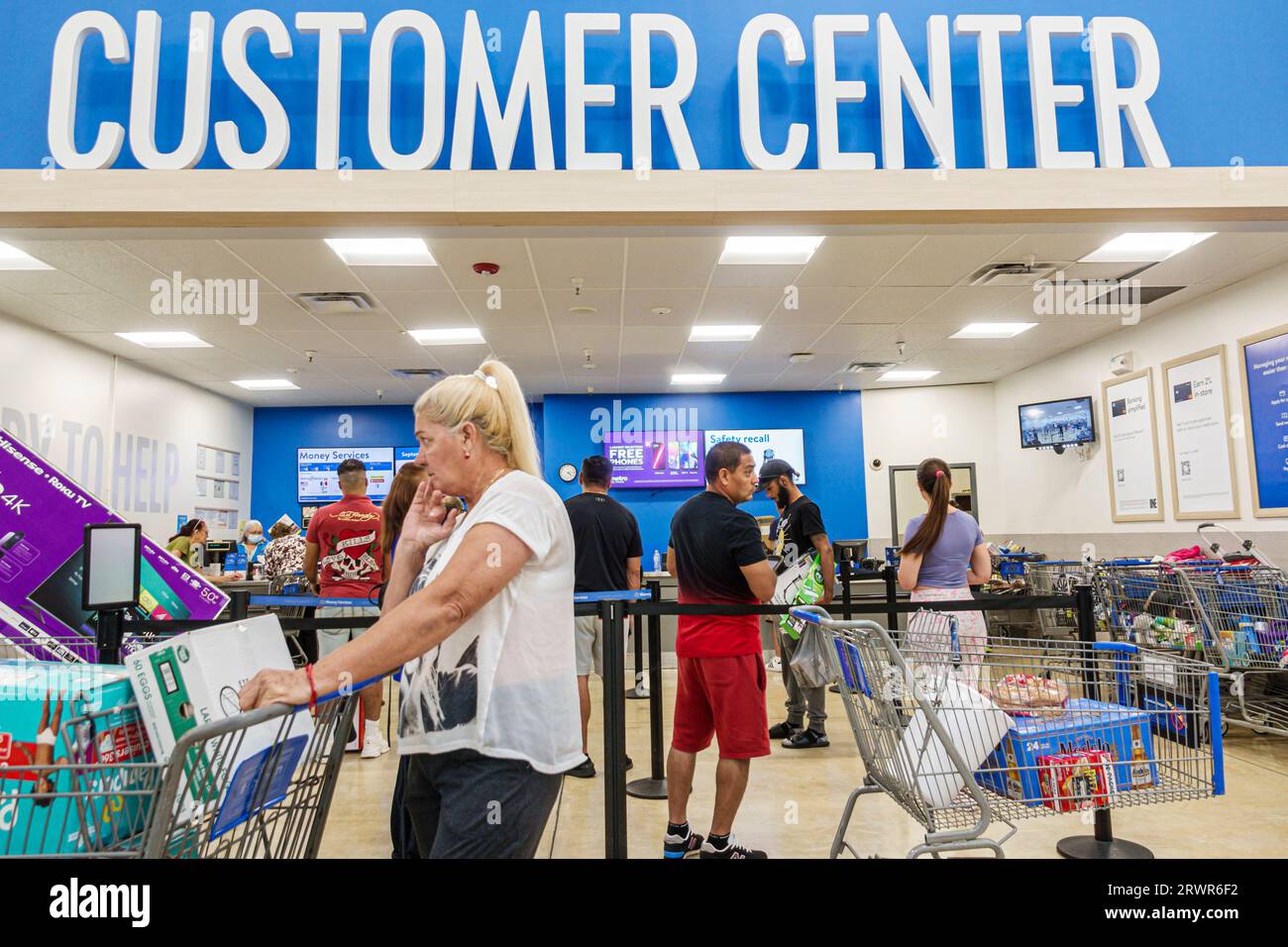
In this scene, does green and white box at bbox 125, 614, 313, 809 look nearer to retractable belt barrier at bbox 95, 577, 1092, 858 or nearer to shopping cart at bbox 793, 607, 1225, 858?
retractable belt barrier at bbox 95, 577, 1092, 858

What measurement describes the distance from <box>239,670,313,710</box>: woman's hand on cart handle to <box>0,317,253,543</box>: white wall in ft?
21.7

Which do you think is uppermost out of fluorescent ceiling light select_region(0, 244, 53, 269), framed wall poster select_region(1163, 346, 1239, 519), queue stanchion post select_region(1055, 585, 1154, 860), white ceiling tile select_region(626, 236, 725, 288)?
fluorescent ceiling light select_region(0, 244, 53, 269)

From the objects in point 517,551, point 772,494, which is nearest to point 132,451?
point 772,494

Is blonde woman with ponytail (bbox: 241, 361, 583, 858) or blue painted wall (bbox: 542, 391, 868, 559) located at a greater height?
blue painted wall (bbox: 542, 391, 868, 559)

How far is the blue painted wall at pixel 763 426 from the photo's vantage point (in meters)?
11.6

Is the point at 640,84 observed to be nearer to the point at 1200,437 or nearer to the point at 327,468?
the point at 1200,437

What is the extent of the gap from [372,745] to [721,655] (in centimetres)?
276

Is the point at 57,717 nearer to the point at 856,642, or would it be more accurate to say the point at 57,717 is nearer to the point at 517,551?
the point at 517,551

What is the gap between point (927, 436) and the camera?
1161cm

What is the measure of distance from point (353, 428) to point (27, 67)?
327 inches

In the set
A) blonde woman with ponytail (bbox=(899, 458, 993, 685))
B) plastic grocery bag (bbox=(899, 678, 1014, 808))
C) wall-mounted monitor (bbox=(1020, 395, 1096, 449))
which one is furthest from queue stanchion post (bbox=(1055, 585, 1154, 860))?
wall-mounted monitor (bbox=(1020, 395, 1096, 449))

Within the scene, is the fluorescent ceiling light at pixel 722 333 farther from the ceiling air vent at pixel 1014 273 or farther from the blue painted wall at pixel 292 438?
the blue painted wall at pixel 292 438

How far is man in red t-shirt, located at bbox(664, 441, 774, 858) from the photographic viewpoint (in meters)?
2.84

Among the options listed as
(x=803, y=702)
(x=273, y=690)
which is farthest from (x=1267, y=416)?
(x=273, y=690)
